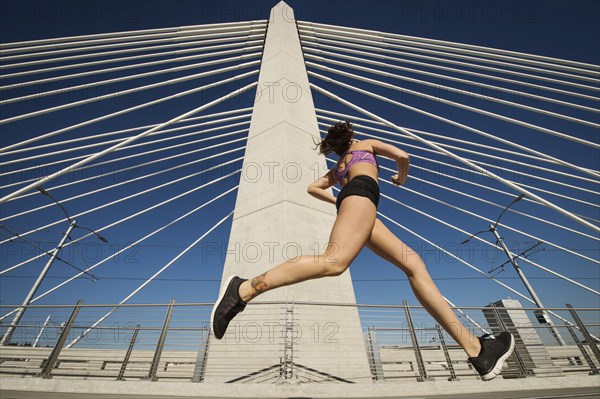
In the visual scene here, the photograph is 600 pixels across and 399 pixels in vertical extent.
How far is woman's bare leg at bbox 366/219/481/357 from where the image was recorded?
1911 mm

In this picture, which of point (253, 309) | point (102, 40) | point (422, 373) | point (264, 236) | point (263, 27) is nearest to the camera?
point (253, 309)

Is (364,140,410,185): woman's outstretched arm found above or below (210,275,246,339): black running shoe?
above

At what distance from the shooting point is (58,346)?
206 inches

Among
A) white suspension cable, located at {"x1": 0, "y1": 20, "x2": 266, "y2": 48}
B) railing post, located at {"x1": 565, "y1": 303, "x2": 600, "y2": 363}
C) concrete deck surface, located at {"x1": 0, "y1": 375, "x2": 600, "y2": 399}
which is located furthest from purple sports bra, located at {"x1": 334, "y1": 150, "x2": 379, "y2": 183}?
white suspension cable, located at {"x1": 0, "y1": 20, "x2": 266, "y2": 48}

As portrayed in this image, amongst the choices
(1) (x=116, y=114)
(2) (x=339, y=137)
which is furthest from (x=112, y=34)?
(2) (x=339, y=137)

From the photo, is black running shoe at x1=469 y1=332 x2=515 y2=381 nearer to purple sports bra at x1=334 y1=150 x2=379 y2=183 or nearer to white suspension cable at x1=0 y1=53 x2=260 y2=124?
purple sports bra at x1=334 y1=150 x2=379 y2=183

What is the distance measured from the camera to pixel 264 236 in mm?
4914

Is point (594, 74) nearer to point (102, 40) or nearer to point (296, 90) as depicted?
point (296, 90)

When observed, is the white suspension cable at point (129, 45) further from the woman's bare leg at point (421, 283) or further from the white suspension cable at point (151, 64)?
the woman's bare leg at point (421, 283)

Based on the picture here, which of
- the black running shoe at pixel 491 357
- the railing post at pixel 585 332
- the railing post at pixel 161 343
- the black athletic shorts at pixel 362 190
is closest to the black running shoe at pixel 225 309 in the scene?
the black athletic shorts at pixel 362 190

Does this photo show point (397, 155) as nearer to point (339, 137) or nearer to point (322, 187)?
point (339, 137)

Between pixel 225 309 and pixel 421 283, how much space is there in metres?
1.32

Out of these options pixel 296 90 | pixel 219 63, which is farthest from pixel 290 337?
pixel 219 63

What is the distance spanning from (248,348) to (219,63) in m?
8.00
